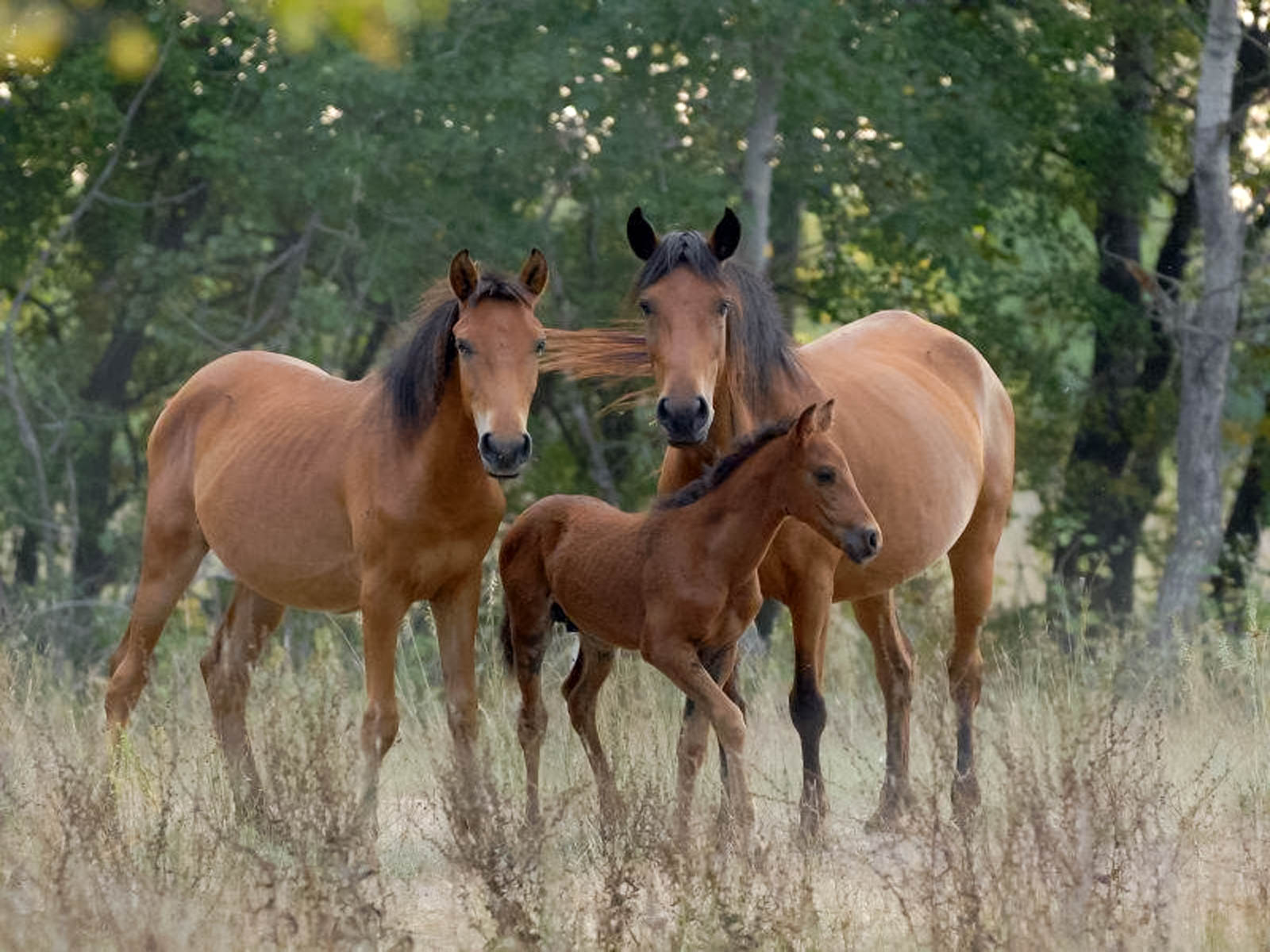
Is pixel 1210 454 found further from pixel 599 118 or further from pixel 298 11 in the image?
pixel 298 11

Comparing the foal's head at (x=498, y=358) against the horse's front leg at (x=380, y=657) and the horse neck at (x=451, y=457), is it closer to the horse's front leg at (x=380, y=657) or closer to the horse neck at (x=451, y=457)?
the horse neck at (x=451, y=457)

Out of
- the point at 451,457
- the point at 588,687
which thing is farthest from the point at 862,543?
the point at 588,687

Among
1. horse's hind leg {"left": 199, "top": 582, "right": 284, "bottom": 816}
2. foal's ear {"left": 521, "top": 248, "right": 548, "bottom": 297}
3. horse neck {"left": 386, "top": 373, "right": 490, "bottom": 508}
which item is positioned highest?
foal's ear {"left": 521, "top": 248, "right": 548, "bottom": 297}

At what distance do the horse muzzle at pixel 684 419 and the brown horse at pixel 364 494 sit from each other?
46cm

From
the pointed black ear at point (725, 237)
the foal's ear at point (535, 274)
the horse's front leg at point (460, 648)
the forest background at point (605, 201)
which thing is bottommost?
the forest background at point (605, 201)

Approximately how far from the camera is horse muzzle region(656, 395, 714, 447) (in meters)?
6.70

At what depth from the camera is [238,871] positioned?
19.3 feet

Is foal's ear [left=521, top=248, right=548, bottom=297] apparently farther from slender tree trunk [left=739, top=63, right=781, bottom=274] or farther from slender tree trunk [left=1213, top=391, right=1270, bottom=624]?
slender tree trunk [left=1213, top=391, right=1270, bottom=624]

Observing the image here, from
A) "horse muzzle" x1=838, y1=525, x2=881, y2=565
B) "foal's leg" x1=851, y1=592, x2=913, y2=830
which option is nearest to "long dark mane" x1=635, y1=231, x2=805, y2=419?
"horse muzzle" x1=838, y1=525, x2=881, y2=565

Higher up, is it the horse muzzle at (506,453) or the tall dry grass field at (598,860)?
the horse muzzle at (506,453)

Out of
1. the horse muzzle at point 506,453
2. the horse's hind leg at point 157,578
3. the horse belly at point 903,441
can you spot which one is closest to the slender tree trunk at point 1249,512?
the horse belly at point 903,441

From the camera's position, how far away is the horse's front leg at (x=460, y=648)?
280 inches

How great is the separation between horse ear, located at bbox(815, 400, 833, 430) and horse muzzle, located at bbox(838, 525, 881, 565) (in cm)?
41

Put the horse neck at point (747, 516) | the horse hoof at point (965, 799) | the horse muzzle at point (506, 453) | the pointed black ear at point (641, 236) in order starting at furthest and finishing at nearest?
the pointed black ear at point (641, 236)
the horse neck at point (747, 516)
the horse muzzle at point (506, 453)
the horse hoof at point (965, 799)
